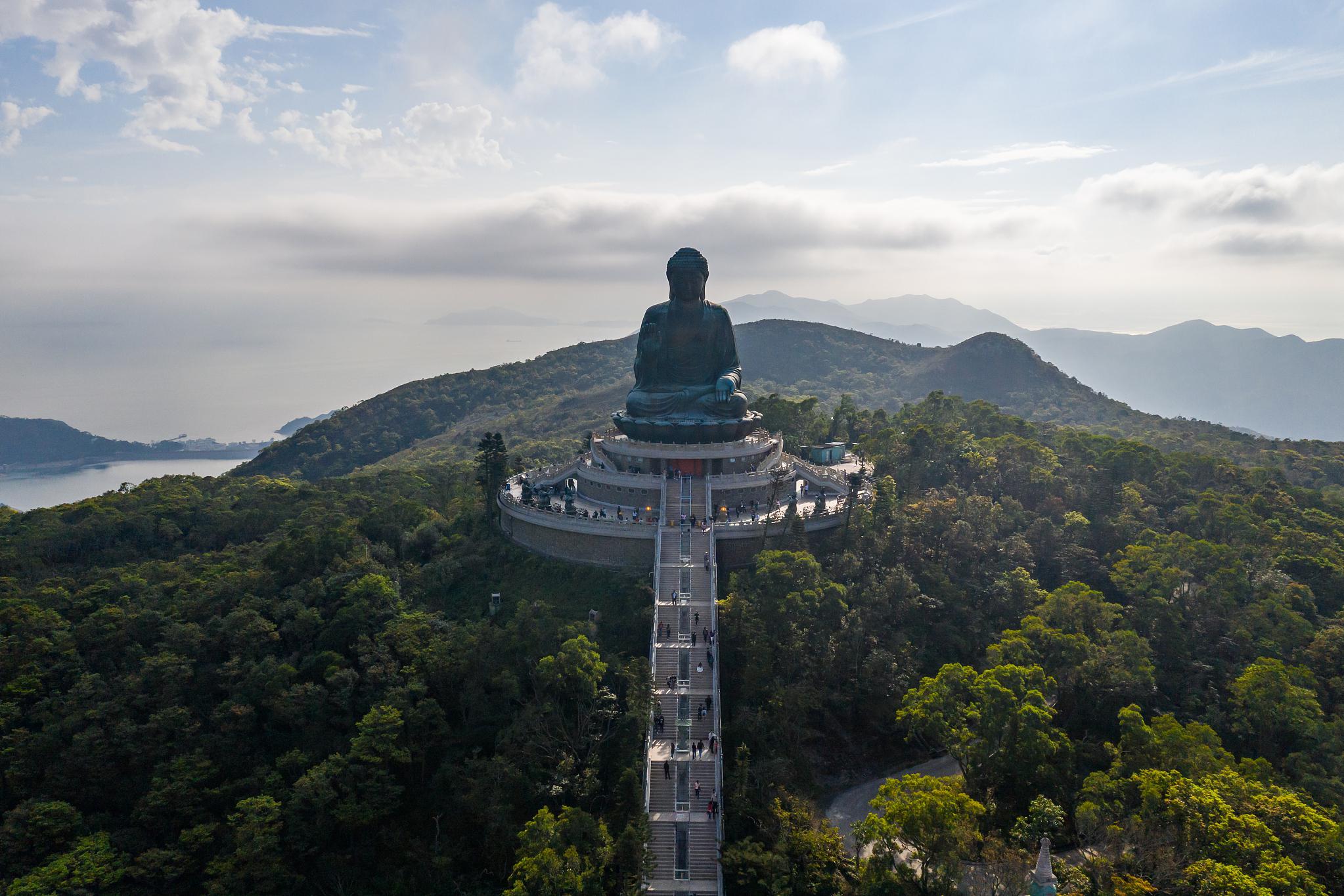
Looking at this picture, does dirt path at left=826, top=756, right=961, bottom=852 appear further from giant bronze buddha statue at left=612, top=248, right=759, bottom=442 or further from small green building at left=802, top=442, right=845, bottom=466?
small green building at left=802, top=442, right=845, bottom=466

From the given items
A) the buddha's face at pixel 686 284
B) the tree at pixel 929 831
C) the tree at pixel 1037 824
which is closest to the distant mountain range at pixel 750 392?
the buddha's face at pixel 686 284

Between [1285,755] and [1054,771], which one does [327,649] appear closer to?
[1054,771]

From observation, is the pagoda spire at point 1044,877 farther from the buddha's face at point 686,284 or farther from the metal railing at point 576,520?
the buddha's face at point 686,284

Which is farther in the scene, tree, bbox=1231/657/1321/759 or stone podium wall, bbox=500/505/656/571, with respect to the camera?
stone podium wall, bbox=500/505/656/571

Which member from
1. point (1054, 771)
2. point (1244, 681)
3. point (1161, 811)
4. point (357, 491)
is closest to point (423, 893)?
point (1054, 771)

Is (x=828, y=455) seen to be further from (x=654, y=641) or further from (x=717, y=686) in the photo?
(x=717, y=686)

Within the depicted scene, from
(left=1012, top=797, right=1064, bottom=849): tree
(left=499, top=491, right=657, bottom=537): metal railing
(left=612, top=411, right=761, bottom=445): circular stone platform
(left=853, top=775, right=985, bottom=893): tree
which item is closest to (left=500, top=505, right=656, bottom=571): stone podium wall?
(left=499, top=491, right=657, bottom=537): metal railing

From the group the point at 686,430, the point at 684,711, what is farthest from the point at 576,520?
the point at 684,711

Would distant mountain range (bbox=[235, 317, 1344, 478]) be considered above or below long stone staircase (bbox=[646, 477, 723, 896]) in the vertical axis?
above

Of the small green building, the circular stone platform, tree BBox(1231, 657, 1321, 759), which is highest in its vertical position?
the circular stone platform
